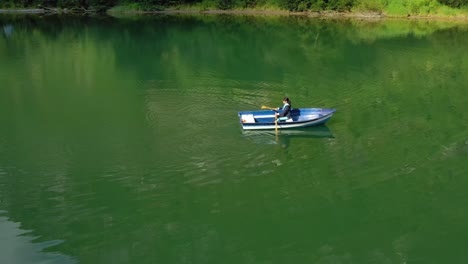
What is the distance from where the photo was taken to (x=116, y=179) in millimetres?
16750

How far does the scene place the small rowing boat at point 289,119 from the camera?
66.2 feet

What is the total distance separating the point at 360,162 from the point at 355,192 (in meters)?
2.41

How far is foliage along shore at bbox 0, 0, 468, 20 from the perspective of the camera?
199ft

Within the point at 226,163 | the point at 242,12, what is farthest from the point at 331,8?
the point at 226,163

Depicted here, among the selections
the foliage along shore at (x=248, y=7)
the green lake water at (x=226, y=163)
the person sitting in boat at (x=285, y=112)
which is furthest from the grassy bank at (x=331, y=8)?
the person sitting in boat at (x=285, y=112)

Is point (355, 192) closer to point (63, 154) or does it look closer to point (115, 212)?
point (115, 212)

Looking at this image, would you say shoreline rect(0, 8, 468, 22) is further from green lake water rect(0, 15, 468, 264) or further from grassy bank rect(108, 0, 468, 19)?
green lake water rect(0, 15, 468, 264)

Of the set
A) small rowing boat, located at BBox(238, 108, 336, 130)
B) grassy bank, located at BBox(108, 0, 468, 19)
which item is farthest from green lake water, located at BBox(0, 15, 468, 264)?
grassy bank, located at BBox(108, 0, 468, 19)

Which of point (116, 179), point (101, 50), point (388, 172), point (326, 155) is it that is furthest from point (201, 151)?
point (101, 50)

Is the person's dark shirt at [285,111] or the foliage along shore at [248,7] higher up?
the foliage along shore at [248,7]

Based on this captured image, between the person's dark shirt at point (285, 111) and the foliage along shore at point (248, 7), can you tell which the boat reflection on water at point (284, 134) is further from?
the foliage along shore at point (248, 7)

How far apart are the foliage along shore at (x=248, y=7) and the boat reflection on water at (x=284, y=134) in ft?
146

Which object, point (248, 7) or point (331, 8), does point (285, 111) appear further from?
point (248, 7)

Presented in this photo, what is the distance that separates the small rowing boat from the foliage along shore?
44.5 m
